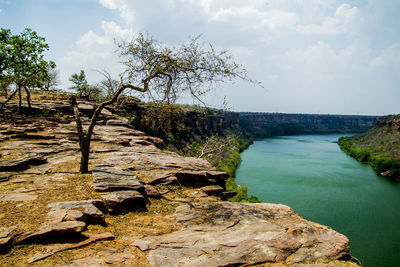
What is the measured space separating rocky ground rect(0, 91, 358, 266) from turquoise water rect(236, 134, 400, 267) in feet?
73.1

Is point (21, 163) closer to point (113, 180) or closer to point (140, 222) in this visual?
point (113, 180)

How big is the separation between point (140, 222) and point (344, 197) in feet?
140

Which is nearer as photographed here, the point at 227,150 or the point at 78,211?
the point at 78,211

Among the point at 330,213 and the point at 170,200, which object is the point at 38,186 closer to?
the point at 170,200

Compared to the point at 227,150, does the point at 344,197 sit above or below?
below

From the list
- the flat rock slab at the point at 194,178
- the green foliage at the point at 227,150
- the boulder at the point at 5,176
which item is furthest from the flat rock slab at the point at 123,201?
the green foliage at the point at 227,150

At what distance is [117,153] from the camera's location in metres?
12.1

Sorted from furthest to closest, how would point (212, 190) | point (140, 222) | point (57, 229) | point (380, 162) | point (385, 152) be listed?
point (385, 152)
point (380, 162)
point (212, 190)
point (140, 222)
point (57, 229)

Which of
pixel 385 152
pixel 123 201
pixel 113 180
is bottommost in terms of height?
pixel 385 152

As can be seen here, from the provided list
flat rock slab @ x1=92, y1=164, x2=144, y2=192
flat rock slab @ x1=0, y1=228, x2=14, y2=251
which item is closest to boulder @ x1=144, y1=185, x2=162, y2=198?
flat rock slab @ x1=92, y1=164, x2=144, y2=192

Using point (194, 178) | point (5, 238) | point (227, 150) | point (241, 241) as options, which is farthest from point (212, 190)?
point (227, 150)

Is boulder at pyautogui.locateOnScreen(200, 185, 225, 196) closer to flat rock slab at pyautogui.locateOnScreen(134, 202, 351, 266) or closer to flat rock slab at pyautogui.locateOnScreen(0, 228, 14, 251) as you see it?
flat rock slab at pyautogui.locateOnScreen(134, 202, 351, 266)

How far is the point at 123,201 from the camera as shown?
21.6 feet

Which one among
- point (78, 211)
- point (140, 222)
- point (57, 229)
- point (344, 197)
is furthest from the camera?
point (344, 197)
